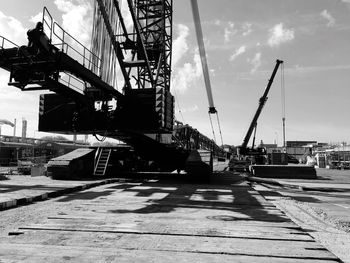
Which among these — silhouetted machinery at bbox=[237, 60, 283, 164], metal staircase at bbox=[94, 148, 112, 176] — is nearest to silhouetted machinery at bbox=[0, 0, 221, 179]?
metal staircase at bbox=[94, 148, 112, 176]

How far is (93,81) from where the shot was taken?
13.5m

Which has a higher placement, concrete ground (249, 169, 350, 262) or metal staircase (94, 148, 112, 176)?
metal staircase (94, 148, 112, 176)

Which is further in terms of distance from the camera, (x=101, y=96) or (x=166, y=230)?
(x=101, y=96)

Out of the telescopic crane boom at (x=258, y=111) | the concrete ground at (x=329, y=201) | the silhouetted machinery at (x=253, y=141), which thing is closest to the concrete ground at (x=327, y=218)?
the concrete ground at (x=329, y=201)

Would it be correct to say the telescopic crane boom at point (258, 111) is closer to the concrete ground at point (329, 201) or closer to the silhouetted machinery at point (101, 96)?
the silhouetted machinery at point (101, 96)

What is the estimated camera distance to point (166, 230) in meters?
6.32

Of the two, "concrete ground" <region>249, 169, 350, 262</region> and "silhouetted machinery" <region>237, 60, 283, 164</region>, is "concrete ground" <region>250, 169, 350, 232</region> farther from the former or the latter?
"silhouetted machinery" <region>237, 60, 283, 164</region>

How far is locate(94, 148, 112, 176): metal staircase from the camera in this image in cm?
1819

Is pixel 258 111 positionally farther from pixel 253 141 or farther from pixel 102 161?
pixel 102 161

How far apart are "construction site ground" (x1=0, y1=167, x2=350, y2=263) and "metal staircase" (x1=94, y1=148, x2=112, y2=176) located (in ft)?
24.7

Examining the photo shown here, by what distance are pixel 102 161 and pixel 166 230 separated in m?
12.9

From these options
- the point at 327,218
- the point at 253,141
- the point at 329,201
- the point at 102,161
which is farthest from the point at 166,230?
the point at 253,141

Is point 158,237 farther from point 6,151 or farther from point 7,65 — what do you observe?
point 6,151

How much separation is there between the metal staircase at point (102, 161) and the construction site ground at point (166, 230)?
752 cm
